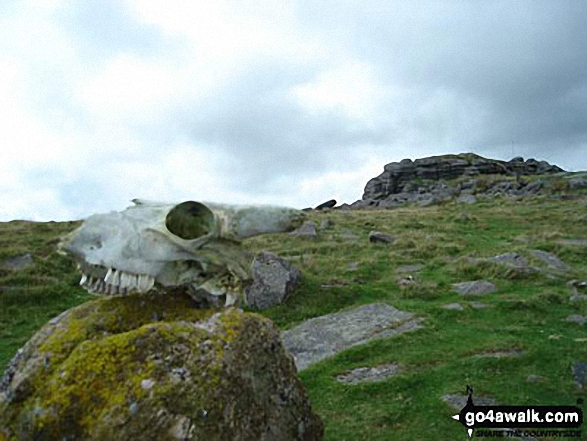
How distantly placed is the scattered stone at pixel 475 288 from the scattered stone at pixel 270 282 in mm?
5192

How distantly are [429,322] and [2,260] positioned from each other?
56.0ft

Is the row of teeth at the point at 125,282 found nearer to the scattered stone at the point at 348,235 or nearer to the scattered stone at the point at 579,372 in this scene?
the scattered stone at the point at 579,372

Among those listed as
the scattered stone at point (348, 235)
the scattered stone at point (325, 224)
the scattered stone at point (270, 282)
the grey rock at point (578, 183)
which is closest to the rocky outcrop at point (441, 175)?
the grey rock at point (578, 183)

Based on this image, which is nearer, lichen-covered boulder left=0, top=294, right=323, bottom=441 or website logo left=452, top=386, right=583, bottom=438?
lichen-covered boulder left=0, top=294, right=323, bottom=441

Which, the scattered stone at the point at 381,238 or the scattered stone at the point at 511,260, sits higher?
the scattered stone at the point at 381,238

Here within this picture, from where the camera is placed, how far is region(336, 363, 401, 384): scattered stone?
12.2m

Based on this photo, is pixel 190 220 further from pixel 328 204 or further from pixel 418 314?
pixel 328 204

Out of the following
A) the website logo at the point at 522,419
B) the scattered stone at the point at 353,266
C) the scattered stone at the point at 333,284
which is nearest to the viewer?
the website logo at the point at 522,419

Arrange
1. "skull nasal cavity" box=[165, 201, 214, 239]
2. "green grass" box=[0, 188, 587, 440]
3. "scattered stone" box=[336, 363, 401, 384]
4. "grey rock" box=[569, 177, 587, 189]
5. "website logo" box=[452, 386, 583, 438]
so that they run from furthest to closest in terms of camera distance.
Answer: "grey rock" box=[569, 177, 587, 189] → "scattered stone" box=[336, 363, 401, 384] → "green grass" box=[0, 188, 587, 440] → "website logo" box=[452, 386, 583, 438] → "skull nasal cavity" box=[165, 201, 214, 239]

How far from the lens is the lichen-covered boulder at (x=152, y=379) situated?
5.51m

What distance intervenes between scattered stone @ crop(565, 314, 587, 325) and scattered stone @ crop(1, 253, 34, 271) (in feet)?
61.4

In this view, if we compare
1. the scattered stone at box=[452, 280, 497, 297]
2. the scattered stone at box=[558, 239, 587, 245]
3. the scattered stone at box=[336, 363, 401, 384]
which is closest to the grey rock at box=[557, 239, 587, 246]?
the scattered stone at box=[558, 239, 587, 245]

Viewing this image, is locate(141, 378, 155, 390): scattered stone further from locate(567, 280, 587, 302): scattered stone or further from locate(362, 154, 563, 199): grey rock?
locate(362, 154, 563, 199): grey rock

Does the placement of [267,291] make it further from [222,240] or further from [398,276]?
[222,240]
